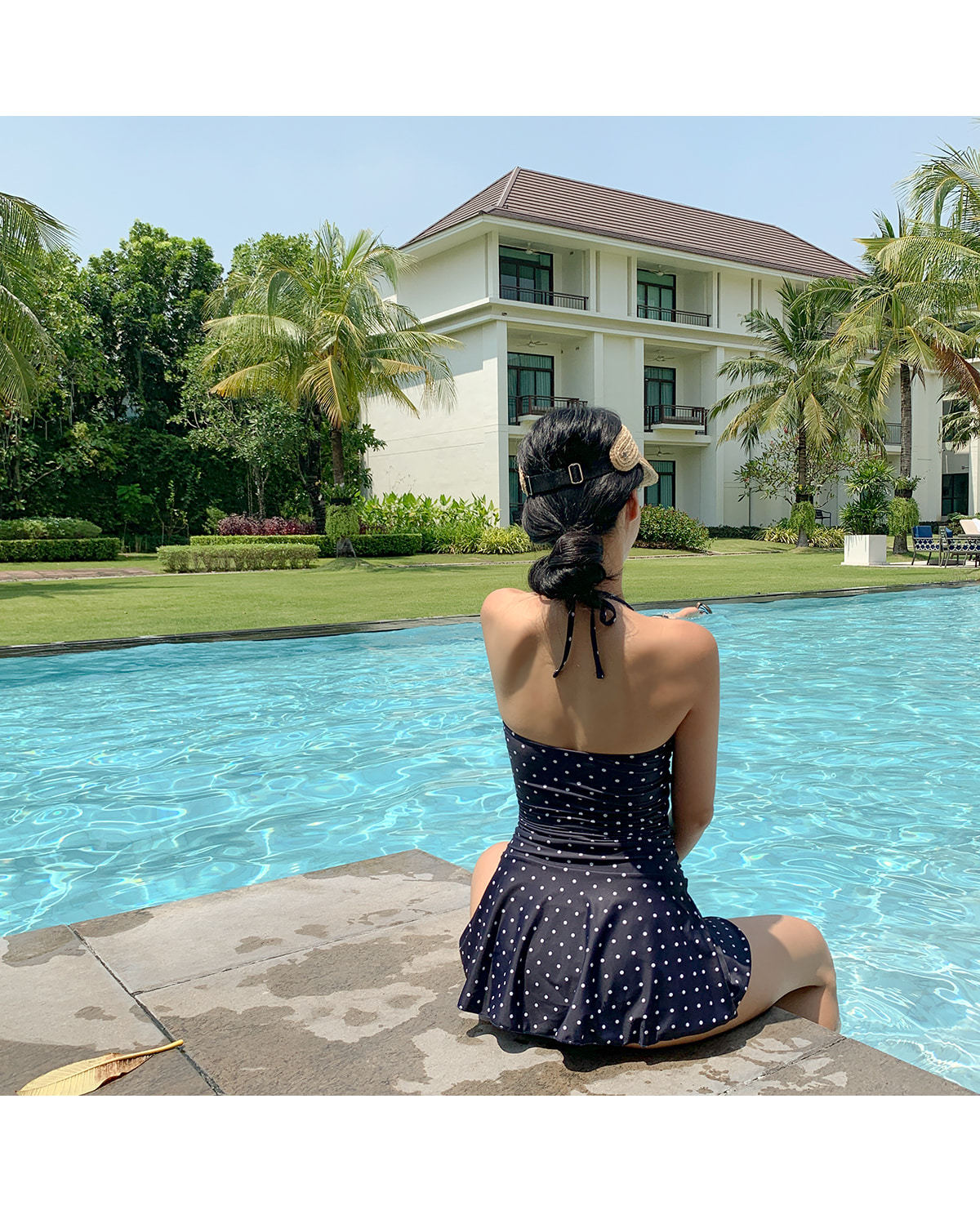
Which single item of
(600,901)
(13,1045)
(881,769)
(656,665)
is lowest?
(881,769)

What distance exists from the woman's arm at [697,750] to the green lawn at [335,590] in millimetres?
10162

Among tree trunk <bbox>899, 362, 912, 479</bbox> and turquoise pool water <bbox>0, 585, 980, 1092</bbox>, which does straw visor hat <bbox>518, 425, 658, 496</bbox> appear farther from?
tree trunk <bbox>899, 362, 912, 479</bbox>

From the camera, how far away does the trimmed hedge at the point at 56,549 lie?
25.4m

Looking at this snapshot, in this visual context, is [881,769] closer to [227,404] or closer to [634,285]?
[227,404]

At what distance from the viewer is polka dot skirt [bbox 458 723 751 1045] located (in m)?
1.96

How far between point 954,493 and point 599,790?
49924 millimetres

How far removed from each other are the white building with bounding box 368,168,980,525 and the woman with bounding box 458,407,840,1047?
1183 inches

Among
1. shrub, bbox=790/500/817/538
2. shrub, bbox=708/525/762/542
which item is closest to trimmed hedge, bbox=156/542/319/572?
shrub, bbox=708/525/762/542

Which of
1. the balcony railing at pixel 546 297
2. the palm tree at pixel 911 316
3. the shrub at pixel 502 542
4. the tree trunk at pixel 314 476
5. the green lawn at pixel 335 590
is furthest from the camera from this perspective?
the balcony railing at pixel 546 297

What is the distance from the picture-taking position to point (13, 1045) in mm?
2236

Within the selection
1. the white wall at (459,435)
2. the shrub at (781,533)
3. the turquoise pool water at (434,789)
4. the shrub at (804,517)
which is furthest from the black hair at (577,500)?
the shrub at (781,533)

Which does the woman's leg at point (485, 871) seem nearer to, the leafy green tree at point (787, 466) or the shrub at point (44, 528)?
the shrub at point (44, 528)
